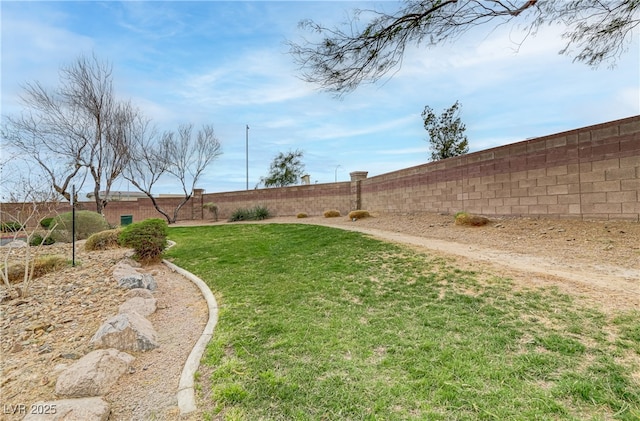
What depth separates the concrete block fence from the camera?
21.3 ft

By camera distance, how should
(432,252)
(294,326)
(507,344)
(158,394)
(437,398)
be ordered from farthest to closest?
(432,252) < (294,326) < (507,344) < (158,394) < (437,398)

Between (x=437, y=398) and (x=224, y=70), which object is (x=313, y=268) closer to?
(x=437, y=398)

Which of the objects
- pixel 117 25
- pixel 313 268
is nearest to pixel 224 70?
pixel 117 25

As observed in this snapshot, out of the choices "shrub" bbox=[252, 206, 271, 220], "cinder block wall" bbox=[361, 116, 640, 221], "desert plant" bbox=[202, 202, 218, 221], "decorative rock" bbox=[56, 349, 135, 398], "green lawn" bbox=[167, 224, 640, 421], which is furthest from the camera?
"desert plant" bbox=[202, 202, 218, 221]

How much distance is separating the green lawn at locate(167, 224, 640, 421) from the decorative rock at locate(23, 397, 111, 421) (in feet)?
2.07

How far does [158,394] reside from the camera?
7.80 ft

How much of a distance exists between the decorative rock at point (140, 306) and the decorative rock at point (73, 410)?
71.1 inches

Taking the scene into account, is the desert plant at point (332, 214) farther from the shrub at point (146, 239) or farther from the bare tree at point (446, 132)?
the shrub at point (146, 239)

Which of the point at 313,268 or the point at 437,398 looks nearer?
the point at 437,398

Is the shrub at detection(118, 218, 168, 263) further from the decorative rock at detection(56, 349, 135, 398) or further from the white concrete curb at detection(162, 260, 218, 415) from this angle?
the decorative rock at detection(56, 349, 135, 398)

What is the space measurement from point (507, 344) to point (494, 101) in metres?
9.44

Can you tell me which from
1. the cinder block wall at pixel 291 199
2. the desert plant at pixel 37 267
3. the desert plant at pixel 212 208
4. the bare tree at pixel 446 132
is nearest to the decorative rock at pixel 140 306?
the desert plant at pixel 37 267

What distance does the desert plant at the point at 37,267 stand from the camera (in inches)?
214

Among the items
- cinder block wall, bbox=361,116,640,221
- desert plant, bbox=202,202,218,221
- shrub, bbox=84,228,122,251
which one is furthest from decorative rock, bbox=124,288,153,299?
desert plant, bbox=202,202,218,221
